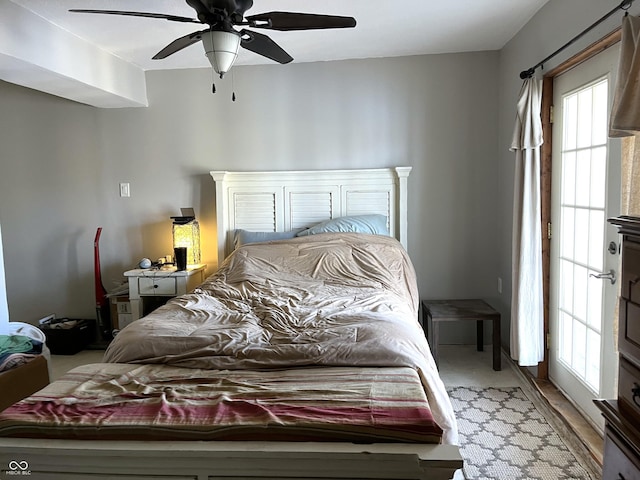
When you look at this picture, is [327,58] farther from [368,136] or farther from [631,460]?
[631,460]

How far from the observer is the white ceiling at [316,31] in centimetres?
263

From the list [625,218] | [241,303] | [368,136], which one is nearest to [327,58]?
[368,136]

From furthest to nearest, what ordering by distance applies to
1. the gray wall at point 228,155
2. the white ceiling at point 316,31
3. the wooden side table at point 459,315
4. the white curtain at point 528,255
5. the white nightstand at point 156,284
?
1. the gray wall at point 228,155
2. the white nightstand at point 156,284
3. the wooden side table at point 459,315
4. the white curtain at point 528,255
5. the white ceiling at point 316,31

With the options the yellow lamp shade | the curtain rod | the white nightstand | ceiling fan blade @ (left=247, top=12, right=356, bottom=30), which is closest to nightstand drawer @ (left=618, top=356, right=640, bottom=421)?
the curtain rod

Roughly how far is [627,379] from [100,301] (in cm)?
380

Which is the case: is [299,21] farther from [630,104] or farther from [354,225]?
[354,225]

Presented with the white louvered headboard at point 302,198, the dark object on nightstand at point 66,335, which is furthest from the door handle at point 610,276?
the dark object on nightstand at point 66,335

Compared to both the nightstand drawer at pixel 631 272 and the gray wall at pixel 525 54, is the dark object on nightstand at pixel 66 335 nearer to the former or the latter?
the gray wall at pixel 525 54

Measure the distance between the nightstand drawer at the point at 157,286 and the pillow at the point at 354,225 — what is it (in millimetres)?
1068

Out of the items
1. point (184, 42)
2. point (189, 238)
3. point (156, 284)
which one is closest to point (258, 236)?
point (189, 238)

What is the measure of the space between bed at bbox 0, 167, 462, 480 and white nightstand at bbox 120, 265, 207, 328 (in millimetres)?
697

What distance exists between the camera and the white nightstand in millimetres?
3643

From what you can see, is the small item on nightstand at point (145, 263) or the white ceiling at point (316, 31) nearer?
the white ceiling at point (316, 31)

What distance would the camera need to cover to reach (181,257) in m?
3.68
